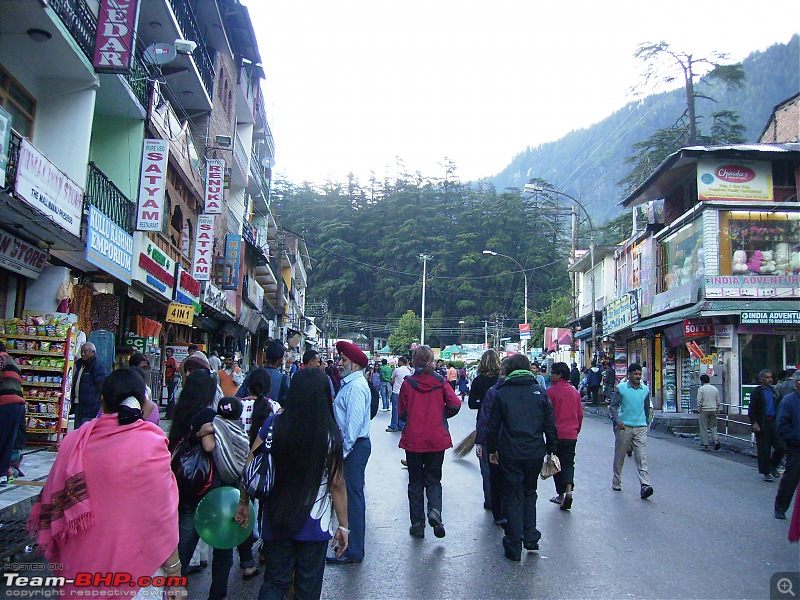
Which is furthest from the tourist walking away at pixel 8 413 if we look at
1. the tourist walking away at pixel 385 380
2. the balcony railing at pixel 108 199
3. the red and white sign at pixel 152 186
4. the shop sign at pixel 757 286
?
the shop sign at pixel 757 286

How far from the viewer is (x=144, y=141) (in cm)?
1509

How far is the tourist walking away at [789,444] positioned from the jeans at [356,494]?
17.0 ft

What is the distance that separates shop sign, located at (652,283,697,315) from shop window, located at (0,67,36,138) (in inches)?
774

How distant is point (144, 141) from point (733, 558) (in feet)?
46.0

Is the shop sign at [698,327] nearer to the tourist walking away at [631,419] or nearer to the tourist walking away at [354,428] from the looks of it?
the tourist walking away at [631,419]

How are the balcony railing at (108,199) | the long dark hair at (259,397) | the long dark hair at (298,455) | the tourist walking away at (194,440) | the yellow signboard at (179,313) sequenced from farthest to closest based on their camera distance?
the yellow signboard at (179,313) → the balcony railing at (108,199) → the long dark hair at (259,397) → the tourist walking away at (194,440) → the long dark hair at (298,455)

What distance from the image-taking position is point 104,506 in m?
3.04

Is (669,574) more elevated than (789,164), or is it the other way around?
(789,164)

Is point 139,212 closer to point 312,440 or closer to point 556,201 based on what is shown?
point 312,440

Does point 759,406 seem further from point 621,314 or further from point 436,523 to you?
point 621,314

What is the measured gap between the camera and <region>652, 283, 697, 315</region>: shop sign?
22.3 m

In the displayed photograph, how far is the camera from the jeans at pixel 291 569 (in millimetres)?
3668

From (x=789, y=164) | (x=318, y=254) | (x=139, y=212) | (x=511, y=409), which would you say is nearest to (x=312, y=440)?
(x=511, y=409)

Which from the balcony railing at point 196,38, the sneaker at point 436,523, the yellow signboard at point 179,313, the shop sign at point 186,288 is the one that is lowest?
the sneaker at point 436,523
